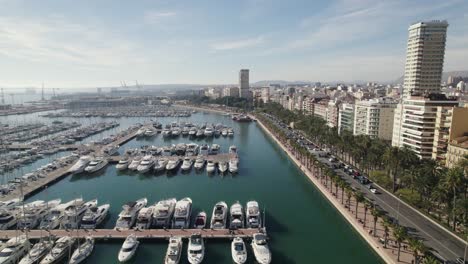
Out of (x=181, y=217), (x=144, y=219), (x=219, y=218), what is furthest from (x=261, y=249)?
(x=144, y=219)

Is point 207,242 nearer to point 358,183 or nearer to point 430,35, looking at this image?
point 358,183

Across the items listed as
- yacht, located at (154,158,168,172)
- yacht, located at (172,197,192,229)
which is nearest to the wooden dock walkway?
yacht, located at (172,197,192,229)

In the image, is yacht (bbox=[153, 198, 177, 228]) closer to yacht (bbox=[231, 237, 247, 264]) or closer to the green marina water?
the green marina water

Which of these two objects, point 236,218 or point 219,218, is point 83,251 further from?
point 236,218

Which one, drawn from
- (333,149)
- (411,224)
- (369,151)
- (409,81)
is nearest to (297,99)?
(409,81)

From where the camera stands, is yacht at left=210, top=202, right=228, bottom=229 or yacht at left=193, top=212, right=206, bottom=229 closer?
yacht at left=210, top=202, right=228, bottom=229

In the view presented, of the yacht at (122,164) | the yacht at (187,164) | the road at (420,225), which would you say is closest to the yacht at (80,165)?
the yacht at (122,164)
